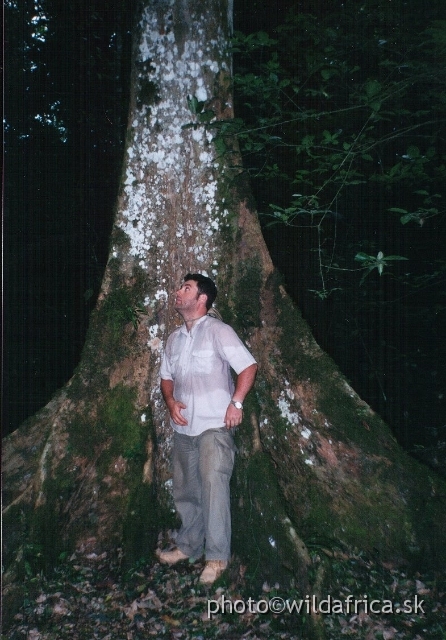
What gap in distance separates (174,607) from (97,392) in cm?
188

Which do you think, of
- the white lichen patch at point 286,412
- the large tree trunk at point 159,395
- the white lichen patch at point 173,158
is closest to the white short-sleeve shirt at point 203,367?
the large tree trunk at point 159,395

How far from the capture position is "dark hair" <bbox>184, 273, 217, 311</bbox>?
3.87 m

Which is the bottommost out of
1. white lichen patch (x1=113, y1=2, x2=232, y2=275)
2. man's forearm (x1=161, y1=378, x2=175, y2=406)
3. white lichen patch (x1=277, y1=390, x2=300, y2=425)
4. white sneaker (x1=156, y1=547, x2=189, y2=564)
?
white sneaker (x1=156, y1=547, x2=189, y2=564)

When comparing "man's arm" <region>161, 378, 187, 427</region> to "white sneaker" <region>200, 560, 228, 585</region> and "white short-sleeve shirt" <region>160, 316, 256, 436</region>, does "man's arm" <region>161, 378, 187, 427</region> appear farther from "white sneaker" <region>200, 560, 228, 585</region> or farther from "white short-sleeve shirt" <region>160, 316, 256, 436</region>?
"white sneaker" <region>200, 560, 228, 585</region>

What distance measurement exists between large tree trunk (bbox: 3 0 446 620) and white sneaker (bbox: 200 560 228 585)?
23 centimetres

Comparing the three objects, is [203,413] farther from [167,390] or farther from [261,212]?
[261,212]

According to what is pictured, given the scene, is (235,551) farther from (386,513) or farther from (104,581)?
(386,513)

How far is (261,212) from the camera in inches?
268

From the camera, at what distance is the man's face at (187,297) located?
3.79 meters

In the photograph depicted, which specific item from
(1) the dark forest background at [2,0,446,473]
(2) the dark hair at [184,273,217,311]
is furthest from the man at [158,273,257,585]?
(1) the dark forest background at [2,0,446,473]

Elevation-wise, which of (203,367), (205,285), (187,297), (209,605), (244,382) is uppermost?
(205,285)

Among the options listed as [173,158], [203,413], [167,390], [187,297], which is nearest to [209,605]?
[203,413]

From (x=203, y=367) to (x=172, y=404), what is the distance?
426 mm

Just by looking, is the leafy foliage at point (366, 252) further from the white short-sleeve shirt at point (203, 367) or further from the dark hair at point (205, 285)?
the white short-sleeve shirt at point (203, 367)
